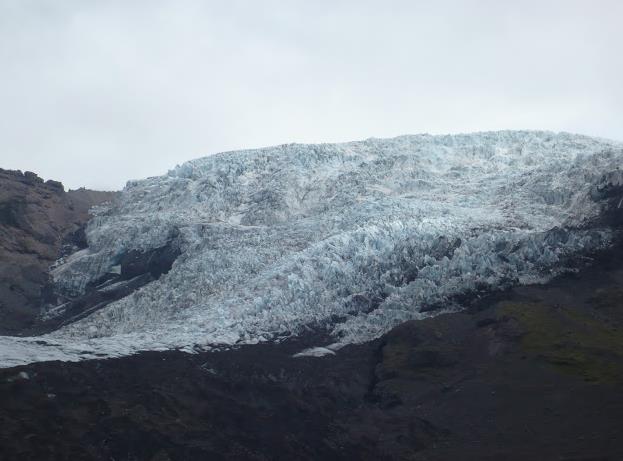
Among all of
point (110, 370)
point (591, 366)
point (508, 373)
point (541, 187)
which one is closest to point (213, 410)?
point (110, 370)

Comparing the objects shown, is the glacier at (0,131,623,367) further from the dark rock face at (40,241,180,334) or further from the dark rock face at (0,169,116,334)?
the dark rock face at (0,169,116,334)

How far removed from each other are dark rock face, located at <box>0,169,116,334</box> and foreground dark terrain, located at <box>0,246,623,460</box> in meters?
27.3

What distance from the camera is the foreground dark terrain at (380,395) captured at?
57781 mm

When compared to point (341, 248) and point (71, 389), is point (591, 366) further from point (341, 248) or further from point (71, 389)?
point (71, 389)

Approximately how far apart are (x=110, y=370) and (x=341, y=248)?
1126 inches

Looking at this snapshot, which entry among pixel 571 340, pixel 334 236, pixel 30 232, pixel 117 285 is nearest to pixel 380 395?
pixel 571 340

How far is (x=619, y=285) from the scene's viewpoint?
78062 mm

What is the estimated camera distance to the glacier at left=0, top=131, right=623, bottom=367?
79688mm

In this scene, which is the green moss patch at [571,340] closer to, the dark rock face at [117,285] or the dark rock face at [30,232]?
the dark rock face at [117,285]

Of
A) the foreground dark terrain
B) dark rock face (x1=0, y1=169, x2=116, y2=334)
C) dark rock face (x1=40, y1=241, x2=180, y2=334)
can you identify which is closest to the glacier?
dark rock face (x1=40, y1=241, x2=180, y2=334)

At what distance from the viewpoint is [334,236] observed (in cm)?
8962

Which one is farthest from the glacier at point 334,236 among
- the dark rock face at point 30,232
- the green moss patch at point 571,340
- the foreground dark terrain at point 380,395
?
the green moss patch at point 571,340

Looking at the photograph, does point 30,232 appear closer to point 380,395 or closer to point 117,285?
point 117,285

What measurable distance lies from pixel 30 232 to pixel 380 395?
68248 millimetres
